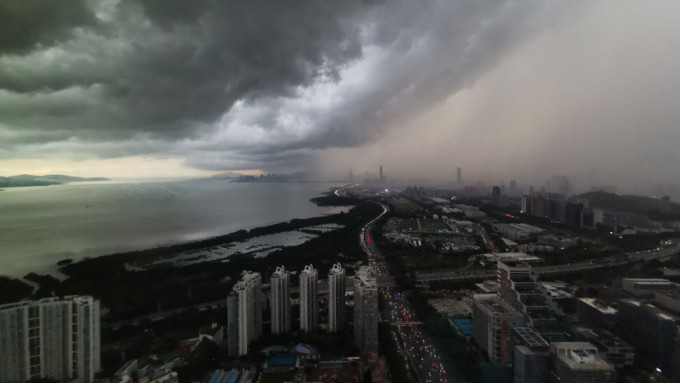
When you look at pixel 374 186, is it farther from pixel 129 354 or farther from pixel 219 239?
pixel 129 354

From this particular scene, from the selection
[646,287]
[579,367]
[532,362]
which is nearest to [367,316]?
[532,362]

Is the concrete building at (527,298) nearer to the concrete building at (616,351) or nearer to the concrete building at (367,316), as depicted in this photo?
the concrete building at (616,351)

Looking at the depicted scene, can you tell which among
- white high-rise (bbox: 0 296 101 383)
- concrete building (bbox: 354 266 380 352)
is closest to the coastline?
white high-rise (bbox: 0 296 101 383)

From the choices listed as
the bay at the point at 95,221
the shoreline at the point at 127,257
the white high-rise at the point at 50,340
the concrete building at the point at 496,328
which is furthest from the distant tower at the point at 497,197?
the white high-rise at the point at 50,340

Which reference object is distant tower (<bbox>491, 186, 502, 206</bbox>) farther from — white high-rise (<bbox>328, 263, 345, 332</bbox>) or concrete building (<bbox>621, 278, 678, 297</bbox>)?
white high-rise (<bbox>328, 263, 345, 332</bbox>)

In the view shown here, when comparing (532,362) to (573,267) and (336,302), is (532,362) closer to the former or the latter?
(336,302)
